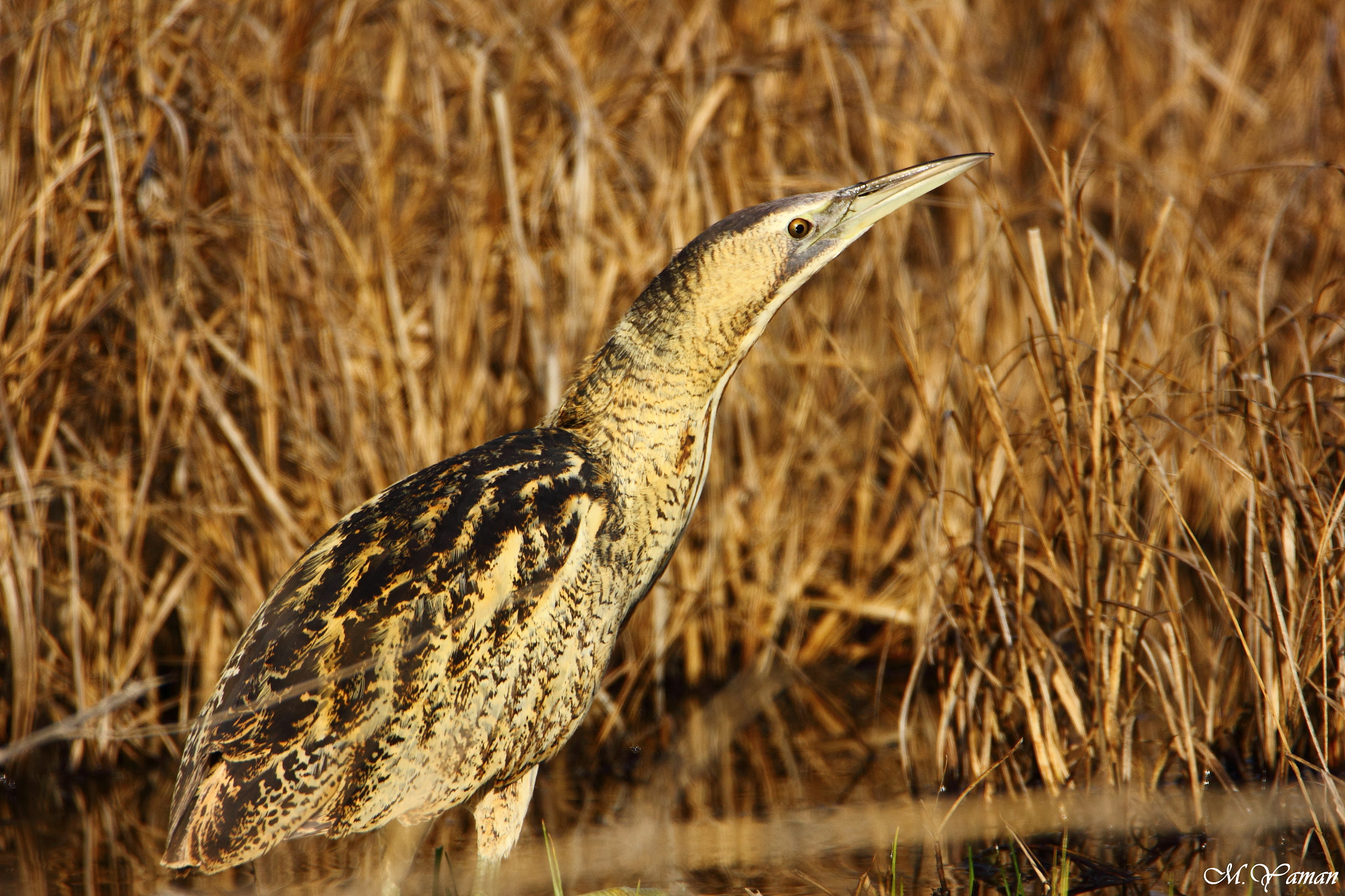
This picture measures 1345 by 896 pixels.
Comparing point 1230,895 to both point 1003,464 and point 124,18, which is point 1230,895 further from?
point 124,18

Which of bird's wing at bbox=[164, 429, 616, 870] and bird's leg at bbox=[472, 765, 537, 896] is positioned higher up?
bird's wing at bbox=[164, 429, 616, 870]

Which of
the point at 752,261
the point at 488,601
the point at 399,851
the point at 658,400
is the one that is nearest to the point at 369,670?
the point at 488,601

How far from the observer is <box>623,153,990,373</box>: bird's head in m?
2.65

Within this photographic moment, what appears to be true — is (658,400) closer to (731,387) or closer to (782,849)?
(782,849)

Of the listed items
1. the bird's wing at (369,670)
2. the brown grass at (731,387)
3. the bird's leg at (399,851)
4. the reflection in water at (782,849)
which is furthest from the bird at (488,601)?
the brown grass at (731,387)

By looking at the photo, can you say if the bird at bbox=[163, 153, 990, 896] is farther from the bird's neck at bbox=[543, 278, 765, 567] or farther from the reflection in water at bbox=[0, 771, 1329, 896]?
the reflection in water at bbox=[0, 771, 1329, 896]

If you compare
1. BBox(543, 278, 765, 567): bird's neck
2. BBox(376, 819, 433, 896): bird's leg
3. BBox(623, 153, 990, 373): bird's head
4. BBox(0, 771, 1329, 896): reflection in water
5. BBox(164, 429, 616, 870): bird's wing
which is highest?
A: BBox(623, 153, 990, 373): bird's head

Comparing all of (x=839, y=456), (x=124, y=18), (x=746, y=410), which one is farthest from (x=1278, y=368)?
(x=124, y=18)

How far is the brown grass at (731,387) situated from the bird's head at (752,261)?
11.3 inches

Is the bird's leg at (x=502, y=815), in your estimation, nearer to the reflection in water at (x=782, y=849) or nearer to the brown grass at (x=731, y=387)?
the reflection in water at (x=782, y=849)

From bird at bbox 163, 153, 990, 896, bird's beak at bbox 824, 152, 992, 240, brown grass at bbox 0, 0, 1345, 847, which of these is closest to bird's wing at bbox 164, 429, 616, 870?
bird at bbox 163, 153, 990, 896

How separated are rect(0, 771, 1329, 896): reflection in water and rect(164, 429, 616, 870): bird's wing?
298mm

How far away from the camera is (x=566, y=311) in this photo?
3893 millimetres

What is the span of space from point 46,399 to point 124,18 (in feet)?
3.52
